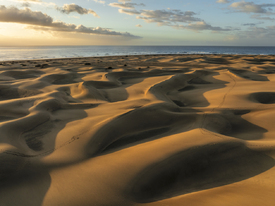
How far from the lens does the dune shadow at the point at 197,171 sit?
1.29 m

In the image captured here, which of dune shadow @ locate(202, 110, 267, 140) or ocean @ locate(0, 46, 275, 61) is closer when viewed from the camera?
dune shadow @ locate(202, 110, 267, 140)

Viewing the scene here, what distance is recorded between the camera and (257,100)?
329 cm


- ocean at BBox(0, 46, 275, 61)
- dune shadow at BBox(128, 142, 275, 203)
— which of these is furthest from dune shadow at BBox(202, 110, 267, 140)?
ocean at BBox(0, 46, 275, 61)

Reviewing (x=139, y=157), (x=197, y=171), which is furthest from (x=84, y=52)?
(x=197, y=171)

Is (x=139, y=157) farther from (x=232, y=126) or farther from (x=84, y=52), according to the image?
(x=84, y=52)

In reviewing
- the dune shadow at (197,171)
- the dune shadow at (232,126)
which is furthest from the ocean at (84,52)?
the dune shadow at (197,171)

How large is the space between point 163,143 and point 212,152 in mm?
442

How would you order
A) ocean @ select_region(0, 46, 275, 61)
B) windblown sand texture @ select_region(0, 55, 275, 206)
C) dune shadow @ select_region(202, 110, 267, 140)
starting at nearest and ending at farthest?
windblown sand texture @ select_region(0, 55, 275, 206), dune shadow @ select_region(202, 110, 267, 140), ocean @ select_region(0, 46, 275, 61)

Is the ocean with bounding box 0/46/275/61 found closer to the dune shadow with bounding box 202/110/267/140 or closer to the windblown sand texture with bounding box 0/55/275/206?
the windblown sand texture with bounding box 0/55/275/206

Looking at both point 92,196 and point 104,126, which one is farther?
point 104,126

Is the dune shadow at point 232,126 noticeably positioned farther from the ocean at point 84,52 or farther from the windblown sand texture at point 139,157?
the ocean at point 84,52

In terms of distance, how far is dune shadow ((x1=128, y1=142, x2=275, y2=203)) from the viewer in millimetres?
1291

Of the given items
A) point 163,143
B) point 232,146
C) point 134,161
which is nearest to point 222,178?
point 232,146

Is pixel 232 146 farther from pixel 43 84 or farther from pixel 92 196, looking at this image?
pixel 43 84
